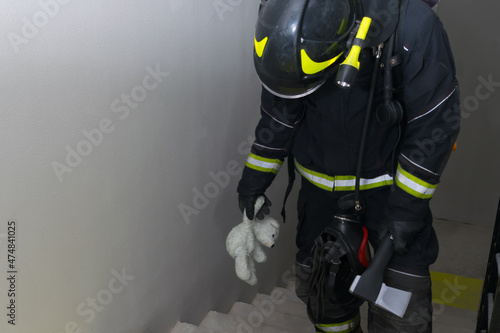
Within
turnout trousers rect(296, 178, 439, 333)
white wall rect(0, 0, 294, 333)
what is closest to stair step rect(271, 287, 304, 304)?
white wall rect(0, 0, 294, 333)

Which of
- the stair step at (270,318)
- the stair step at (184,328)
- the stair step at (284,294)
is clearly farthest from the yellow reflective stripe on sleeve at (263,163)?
the stair step at (284,294)

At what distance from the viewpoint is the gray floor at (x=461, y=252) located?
2999mm

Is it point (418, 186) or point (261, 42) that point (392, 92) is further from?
point (261, 42)

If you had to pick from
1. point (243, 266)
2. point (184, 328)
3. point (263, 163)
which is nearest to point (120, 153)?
point (263, 163)

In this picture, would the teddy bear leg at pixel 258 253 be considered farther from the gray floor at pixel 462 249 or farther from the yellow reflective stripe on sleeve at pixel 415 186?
the gray floor at pixel 462 249

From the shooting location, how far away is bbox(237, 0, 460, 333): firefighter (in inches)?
54.5

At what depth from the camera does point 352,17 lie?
1.41 m

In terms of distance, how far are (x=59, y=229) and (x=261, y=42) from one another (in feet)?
2.55

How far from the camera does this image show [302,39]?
53.4 inches

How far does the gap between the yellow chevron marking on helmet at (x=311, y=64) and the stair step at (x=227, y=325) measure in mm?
1333

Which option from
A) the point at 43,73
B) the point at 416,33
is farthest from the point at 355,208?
the point at 43,73

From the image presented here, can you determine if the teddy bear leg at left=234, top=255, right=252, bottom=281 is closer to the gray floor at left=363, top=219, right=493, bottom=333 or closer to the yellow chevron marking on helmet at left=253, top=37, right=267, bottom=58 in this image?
the yellow chevron marking on helmet at left=253, top=37, right=267, bottom=58

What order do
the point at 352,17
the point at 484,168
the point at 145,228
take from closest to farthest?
the point at 352,17
the point at 145,228
the point at 484,168

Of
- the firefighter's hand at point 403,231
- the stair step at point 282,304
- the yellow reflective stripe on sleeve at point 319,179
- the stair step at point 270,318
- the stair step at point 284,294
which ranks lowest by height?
the stair step at point 284,294
